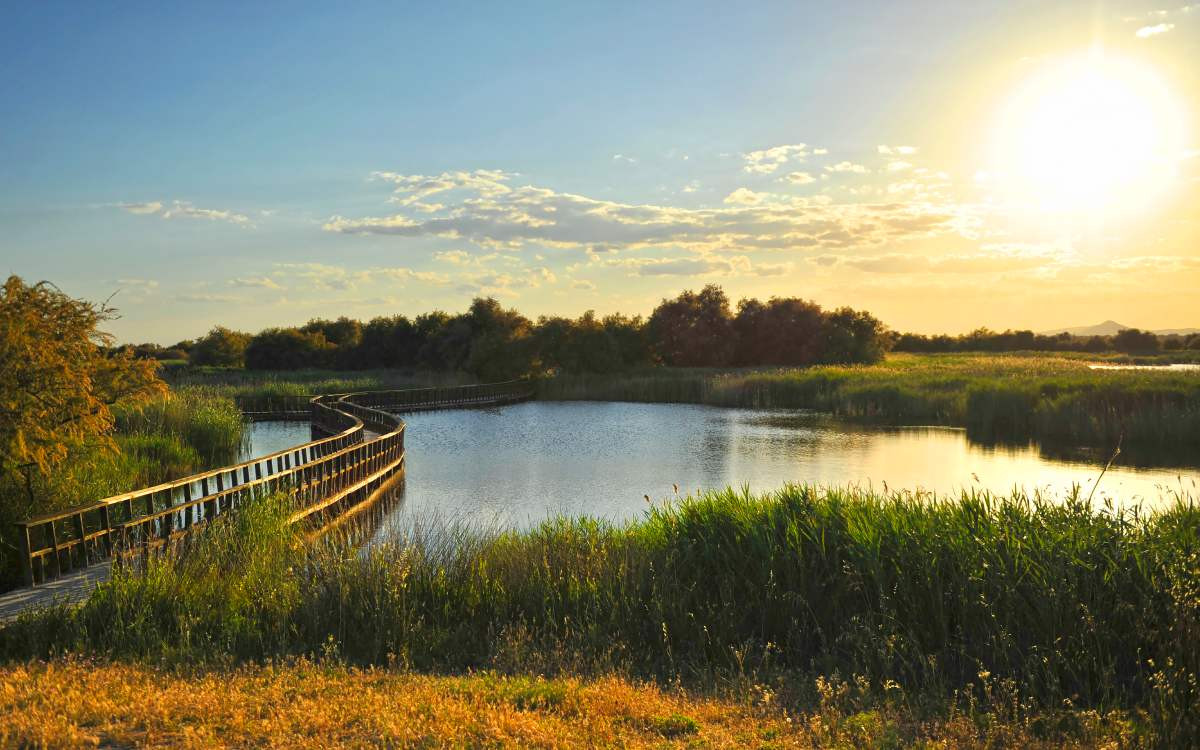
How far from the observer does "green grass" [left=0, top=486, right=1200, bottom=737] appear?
304 inches

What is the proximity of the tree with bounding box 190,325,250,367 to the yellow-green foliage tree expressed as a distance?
7982cm

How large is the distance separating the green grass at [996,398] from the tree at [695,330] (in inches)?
631

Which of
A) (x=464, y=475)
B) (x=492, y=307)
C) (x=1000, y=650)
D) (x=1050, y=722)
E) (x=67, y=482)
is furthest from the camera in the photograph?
(x=492, y=307)

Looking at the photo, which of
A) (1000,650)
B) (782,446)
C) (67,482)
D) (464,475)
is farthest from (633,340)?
(1000,650)

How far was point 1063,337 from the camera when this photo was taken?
102 m

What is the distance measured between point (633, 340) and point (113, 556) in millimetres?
64615

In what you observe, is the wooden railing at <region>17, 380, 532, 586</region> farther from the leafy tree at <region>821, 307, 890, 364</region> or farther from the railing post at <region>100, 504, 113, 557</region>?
the leafy tree at <region>821, 307, 890, 364</region>

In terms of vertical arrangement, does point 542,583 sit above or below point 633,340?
below

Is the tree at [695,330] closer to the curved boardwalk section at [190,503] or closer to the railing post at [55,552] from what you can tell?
the curved boardwalk section at [190,503]

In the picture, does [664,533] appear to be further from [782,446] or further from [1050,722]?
[782,446]

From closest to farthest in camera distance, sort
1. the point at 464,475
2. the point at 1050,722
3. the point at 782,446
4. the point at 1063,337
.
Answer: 1. the point at 1050,722
2. the point at 464,475
3. the point at 782,446
4. the point at 1063,337

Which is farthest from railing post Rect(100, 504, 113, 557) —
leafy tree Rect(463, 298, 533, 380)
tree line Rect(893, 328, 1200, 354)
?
tree line Rect(893, 328, 1200, 354)

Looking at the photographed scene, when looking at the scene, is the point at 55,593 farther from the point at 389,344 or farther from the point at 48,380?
the point at 389,344

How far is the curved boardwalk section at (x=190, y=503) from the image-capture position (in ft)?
35.0
